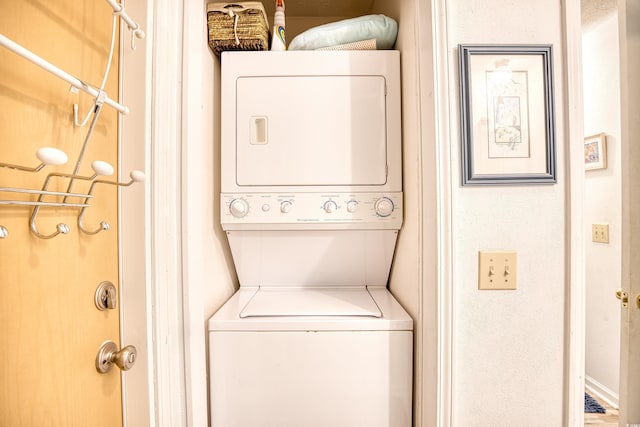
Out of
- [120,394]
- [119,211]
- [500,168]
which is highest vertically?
[500,168]

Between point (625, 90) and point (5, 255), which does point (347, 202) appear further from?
point (625, 90)

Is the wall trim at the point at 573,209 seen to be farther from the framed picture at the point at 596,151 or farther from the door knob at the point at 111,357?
the framed picture at the point at 596,151

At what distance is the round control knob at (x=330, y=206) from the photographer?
1.26 meters

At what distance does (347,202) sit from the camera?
4.17ft

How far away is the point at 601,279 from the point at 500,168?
2155mm

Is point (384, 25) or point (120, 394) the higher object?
point (384, 25)

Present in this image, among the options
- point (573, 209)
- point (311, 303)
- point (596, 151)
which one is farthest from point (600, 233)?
point (311, 303)

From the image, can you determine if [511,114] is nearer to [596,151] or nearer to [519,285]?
[519,285]

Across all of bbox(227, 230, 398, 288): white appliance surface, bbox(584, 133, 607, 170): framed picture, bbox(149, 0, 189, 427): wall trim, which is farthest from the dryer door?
bbox(584, 133, 607, 170): framed picture

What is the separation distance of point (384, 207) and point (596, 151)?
2207 millimetres

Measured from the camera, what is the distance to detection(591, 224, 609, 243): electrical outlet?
82.7 inches

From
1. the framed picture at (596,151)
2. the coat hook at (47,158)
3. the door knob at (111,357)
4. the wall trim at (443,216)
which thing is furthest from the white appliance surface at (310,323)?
the framed picture at (596,151)

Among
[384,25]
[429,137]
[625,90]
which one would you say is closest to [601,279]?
[625,90]

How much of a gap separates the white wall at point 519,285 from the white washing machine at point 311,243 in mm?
241
